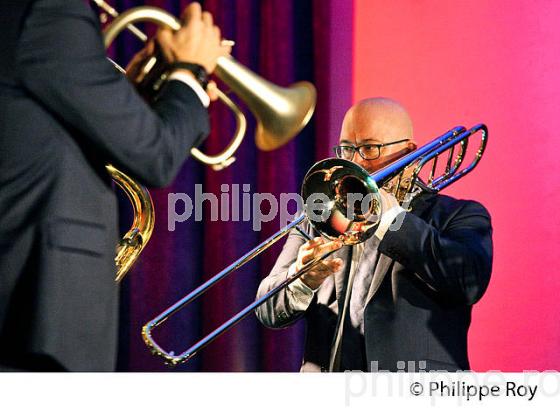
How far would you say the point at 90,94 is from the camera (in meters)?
1.33

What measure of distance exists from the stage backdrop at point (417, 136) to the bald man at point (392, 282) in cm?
91

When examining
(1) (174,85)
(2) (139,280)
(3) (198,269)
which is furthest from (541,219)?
(1) (174,85)

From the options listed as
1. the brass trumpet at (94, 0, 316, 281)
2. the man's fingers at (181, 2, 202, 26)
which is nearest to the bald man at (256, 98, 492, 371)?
the brass trumpet at (94, 0, 316, 281)

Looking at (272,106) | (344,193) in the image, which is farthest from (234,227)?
(272,106)

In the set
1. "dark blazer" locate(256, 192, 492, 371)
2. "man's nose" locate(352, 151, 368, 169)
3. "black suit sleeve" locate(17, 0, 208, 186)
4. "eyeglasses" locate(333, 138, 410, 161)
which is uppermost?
"eyeglasses" locate(333, 138, 410, 161)

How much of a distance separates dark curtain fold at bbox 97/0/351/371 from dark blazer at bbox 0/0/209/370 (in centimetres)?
191

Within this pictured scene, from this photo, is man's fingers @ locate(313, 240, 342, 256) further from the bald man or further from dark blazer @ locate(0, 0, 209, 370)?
dark blazer @ locate(0, 0, 209, 370)

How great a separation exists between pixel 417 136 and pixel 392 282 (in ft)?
4.04

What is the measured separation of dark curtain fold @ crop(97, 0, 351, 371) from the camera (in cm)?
329

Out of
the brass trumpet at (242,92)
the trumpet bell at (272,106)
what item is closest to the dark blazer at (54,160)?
the brass trumpet at (242,92)

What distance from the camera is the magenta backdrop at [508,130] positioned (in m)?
3.21

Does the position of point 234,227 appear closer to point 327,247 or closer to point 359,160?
point 359,160
